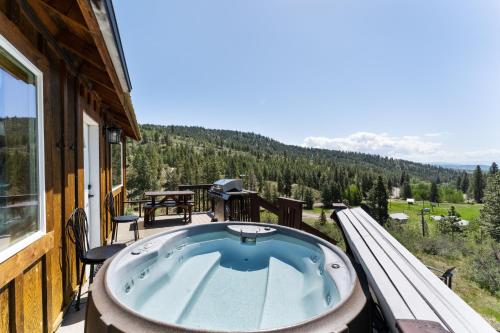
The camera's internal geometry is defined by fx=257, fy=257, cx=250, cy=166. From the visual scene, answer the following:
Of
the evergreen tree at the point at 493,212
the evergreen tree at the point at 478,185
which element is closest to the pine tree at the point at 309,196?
the evergreen tree at the point at 493,212

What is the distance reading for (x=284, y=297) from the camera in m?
3.02

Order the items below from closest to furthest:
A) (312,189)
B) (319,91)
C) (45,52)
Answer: (45,52) → (319,91) → (312,189)

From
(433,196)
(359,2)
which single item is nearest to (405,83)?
(359,2)

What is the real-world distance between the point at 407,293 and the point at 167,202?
649cm

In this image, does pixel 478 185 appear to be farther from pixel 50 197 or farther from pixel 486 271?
pixel 50 197

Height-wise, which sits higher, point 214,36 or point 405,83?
point 214,36

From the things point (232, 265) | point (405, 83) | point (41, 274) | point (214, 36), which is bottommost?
point (232, 265)

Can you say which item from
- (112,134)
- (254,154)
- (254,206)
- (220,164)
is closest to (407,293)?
(254,206)

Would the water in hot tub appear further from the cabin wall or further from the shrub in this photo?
A: the shrub

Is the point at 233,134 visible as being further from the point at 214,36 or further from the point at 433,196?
the point at 214,36

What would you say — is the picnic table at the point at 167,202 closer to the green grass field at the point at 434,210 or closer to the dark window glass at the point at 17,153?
the dark window glass at the point at 17,153

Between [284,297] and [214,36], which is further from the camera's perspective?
[214,36]

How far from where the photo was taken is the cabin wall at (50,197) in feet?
5.74

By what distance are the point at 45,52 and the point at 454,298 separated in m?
3.65
